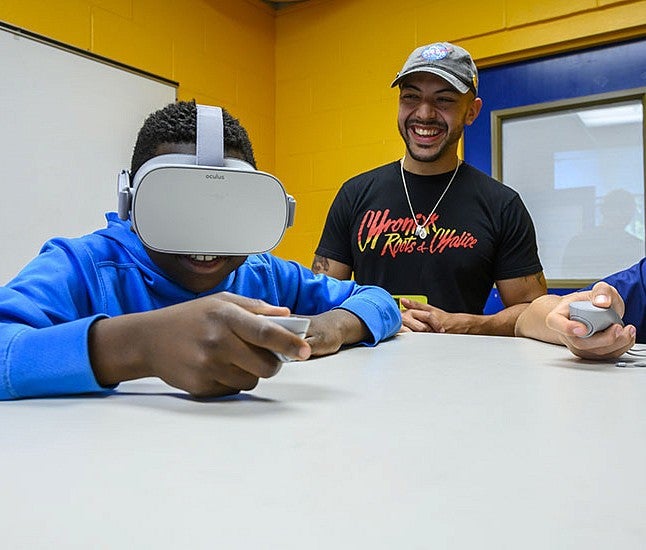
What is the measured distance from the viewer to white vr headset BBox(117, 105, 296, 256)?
64cm

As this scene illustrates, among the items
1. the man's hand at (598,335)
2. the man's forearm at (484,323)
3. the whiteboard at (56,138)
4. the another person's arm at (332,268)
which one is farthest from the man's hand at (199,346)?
the whiteboard at (56,138)

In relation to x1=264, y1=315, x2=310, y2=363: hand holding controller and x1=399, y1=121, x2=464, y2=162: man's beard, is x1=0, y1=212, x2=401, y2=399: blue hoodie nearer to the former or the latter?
x1=264, y1=315, x2=310, y2=363: hand holding controller

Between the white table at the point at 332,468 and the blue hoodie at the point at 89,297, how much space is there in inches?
1.3

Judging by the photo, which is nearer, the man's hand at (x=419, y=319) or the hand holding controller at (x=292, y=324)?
the hand holding controller at (x=292, y=324)

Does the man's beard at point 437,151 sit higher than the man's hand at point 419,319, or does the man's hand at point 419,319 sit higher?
the man's beard at point 437,151

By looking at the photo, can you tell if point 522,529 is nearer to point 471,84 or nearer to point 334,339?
point 334,339

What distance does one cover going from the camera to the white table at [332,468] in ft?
0.89

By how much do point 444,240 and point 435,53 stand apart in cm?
52

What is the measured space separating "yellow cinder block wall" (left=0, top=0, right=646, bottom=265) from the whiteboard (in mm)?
96

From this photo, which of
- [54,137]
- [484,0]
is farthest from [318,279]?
[484,0]

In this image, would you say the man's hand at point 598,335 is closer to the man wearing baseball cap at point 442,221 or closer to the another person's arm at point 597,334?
the another person's arm at point 597,334

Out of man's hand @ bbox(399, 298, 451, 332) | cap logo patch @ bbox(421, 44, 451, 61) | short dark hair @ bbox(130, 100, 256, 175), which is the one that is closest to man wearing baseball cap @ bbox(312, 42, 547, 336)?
cap logo patch @ bbox(421, 44, 451, 61)

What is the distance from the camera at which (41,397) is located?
556 mm

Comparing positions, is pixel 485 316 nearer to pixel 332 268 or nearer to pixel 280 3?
pixel 332 268
